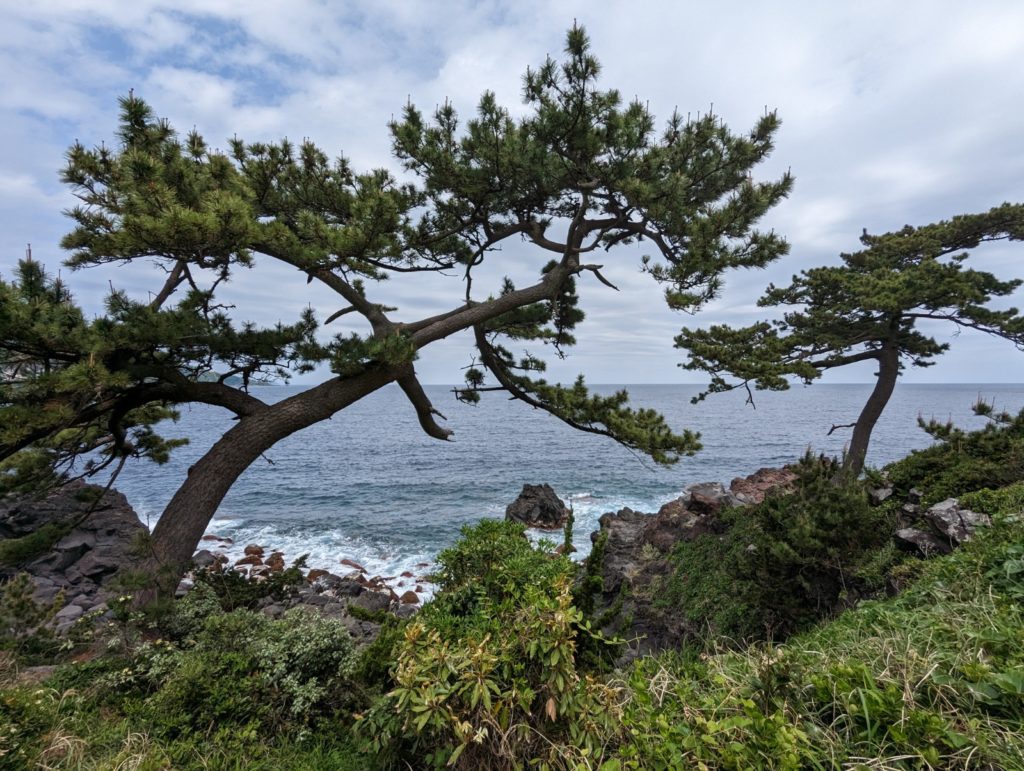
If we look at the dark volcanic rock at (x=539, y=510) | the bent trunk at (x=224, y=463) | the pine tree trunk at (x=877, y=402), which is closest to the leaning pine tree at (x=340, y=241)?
the bent trunk at (x=224, y=463)

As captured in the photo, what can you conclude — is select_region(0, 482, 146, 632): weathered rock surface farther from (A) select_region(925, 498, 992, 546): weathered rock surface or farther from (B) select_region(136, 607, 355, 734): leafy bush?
(A) select_region(925, 498, 992, 546): weathered rock surface

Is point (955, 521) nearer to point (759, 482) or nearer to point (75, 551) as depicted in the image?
point (759, 482)

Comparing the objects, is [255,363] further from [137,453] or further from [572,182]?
[572,182]

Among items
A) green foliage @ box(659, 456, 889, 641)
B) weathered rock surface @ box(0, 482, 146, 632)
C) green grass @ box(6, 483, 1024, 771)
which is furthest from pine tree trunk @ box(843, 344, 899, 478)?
weathered rock surface @ box(0, 482, 146, 632)

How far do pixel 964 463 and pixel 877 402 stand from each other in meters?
6.85

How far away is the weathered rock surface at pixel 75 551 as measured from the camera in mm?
11016

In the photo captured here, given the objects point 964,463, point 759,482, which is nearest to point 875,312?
point 964,463

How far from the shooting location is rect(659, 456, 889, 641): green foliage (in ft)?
18.8

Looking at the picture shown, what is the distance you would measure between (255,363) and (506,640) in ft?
22.5

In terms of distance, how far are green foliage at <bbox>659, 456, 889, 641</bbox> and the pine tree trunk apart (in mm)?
6879

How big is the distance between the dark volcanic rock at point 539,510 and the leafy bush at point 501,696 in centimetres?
1697

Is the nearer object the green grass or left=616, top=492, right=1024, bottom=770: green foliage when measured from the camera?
left=616, top=492, right=1024, bottom=770: green foliage

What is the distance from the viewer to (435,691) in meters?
2.27

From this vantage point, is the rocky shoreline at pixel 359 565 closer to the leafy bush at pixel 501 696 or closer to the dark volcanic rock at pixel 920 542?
the dark volcanic rock at pixel 920 542
